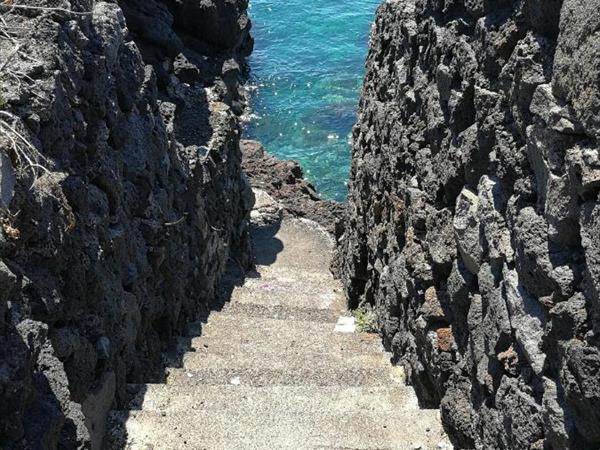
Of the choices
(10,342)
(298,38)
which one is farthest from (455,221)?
(298,38)

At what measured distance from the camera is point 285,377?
7.22 m

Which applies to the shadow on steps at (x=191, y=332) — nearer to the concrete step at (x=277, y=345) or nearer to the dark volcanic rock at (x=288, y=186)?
the concrete step at (x=277, y=345)

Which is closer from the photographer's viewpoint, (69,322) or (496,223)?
(496,223)

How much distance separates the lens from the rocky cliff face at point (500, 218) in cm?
350

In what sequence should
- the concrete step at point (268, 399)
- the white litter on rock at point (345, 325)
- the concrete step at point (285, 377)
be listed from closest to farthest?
the concrete step at point (268, 399) < the concrete step at point (285, 377) < the white litter on rock at point (345, 325)

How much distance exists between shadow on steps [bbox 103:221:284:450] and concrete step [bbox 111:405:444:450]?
0.06 meters

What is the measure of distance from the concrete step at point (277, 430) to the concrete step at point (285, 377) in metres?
1.35

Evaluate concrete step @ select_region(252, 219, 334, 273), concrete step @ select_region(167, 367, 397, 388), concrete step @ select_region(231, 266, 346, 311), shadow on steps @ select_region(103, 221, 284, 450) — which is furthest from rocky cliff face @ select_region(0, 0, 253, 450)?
concrete step @ select_region(252, 219, 334, 273)

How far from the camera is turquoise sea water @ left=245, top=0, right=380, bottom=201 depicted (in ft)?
80.1

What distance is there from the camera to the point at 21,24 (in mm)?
5543

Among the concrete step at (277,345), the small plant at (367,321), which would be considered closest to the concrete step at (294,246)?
the small plant at (367,321)

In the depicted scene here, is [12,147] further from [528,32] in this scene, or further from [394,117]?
[394,117]

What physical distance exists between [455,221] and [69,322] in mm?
2778

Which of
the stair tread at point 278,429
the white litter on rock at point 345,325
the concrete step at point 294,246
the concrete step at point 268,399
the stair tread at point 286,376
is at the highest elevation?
the stair tread at point 278,429
